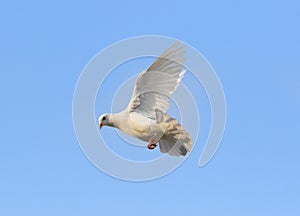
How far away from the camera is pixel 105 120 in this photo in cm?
1238

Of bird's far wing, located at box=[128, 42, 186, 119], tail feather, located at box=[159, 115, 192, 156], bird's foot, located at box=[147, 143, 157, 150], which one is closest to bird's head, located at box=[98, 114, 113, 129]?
bird's far wing, located at box=[128, 42, 186, 119]

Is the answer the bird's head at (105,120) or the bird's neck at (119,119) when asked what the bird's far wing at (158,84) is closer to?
Result: the bird's neck at (119,119)

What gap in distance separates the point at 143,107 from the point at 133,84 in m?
0.58

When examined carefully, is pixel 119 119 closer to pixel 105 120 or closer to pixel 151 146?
pixel 105 120

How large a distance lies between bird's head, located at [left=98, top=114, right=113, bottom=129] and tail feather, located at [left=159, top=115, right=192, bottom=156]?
1.28 m

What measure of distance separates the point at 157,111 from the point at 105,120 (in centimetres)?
122

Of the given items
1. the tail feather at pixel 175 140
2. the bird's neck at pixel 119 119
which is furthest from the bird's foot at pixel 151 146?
the bird's neck at pixel 119 119

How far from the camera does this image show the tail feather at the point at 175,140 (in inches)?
455

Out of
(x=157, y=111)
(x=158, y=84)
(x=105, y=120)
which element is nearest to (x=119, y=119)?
(x=105, y=120)

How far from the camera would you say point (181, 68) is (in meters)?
12.0

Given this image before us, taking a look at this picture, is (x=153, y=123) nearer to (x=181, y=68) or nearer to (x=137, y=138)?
(x=137, y=138)

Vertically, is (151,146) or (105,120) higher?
(105,120)

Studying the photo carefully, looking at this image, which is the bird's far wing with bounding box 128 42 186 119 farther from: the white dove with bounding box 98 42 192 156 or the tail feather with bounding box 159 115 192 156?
the tail feather with bounding box 159 115 192 156

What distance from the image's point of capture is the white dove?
11672 mm
